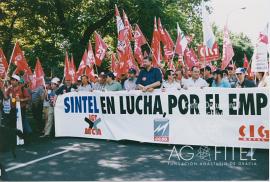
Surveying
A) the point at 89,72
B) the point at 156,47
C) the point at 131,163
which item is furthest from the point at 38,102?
the point at 131,163

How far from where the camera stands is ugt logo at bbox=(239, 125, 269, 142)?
8.15 meters

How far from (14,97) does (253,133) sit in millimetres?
6408

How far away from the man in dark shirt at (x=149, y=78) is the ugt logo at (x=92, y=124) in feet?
5.07

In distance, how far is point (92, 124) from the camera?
1060 cm

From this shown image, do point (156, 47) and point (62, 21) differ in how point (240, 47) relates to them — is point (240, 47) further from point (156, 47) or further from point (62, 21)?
point (156, 47)

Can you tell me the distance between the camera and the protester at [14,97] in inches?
425

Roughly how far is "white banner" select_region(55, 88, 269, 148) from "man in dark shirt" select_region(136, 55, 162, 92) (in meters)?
0.15

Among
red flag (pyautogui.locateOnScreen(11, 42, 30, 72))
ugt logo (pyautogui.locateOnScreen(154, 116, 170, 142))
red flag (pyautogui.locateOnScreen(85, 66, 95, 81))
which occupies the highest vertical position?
red flag (pyautogui.locateOnScreen(11, 42, 30, 72))

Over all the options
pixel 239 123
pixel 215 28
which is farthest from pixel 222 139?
pixel 215 28

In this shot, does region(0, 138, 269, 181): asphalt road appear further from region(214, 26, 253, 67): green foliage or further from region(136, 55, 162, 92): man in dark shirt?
region(214, 26, 253, 67): green foliage

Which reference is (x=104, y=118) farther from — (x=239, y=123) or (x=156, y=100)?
(x=239, y=123)

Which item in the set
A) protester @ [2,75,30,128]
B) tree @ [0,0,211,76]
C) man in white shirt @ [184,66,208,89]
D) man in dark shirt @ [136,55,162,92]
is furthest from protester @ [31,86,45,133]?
tree @ [0,0,211,76]

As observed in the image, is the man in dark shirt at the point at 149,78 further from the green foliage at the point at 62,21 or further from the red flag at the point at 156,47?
the green foliage at the point at 62,21

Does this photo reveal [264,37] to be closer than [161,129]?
Yes
